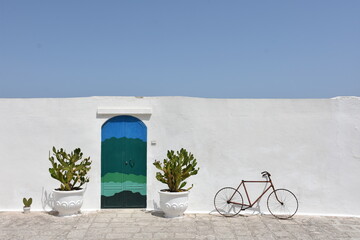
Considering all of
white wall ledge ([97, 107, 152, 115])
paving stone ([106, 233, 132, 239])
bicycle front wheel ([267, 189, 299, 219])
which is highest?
white wall ledge ([97, 107, 152, 115])

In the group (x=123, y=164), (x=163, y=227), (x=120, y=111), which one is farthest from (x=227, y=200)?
(x=120, y=111)

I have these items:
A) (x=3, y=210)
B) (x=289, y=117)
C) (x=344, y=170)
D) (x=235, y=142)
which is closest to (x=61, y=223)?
(x=3, y=210)

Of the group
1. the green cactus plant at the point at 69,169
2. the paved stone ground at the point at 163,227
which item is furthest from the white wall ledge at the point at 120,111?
the paved stone ground at the point at 163,227

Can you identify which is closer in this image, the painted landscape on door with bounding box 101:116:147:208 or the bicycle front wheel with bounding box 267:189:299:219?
the bicycle front wheel with bounding box 267:189:299:219

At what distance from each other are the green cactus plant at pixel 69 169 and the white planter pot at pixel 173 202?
1.80m

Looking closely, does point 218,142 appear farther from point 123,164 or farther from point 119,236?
point 119,236

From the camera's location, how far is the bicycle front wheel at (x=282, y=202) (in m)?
8.21

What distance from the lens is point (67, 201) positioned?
7.61 metres

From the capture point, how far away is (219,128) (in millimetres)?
8344

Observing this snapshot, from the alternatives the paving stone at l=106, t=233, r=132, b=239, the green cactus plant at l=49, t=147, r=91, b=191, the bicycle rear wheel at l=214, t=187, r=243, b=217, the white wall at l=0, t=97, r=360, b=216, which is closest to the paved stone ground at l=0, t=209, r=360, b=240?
the paving stone at l=106, t=233, r=132, b=239

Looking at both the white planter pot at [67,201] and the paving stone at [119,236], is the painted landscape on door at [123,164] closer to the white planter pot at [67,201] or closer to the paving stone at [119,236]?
the white planter pot at [67,201]

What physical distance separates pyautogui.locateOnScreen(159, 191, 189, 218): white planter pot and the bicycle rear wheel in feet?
3.03

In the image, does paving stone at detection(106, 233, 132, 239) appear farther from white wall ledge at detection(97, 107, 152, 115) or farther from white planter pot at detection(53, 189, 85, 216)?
white wall ledge at detection(97, 107, 152, 115)

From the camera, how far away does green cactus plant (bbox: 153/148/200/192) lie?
767 centimetres
